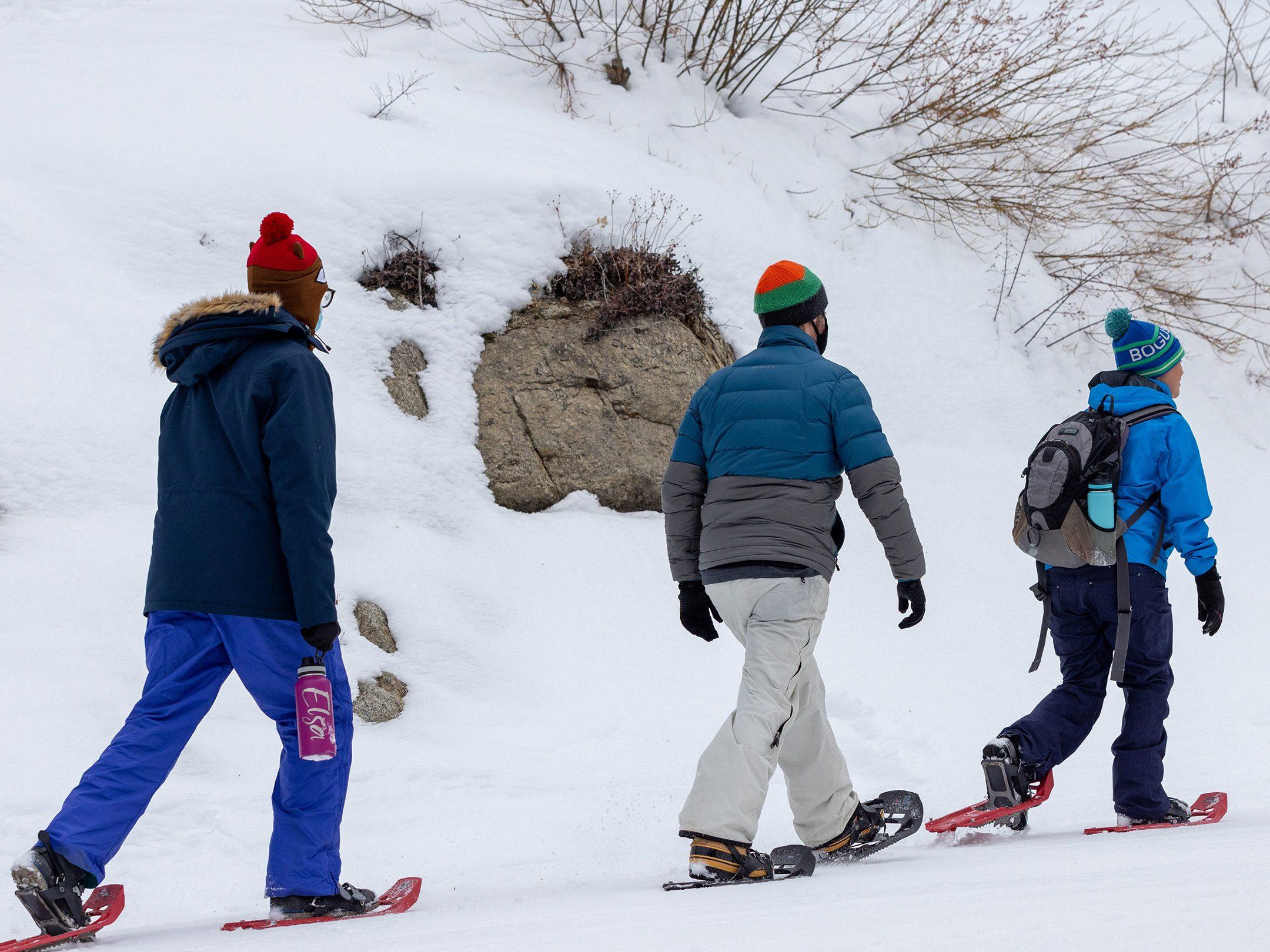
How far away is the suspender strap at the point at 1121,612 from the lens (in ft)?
11.5

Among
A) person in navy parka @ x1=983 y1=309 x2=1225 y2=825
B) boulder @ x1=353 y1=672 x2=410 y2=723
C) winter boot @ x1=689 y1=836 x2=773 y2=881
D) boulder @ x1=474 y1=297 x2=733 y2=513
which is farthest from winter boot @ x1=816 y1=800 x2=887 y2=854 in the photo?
boulder @ x1=474 y1=297 x2=733 y2=513

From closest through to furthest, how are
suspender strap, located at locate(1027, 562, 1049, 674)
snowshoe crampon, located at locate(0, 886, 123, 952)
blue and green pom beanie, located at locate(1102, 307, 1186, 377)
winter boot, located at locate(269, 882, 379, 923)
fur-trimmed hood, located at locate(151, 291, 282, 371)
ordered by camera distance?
snowshoe crampon, located at locate(0, 886, 123, 952) → winter boot, located at locate(269, 882, 379, 923) → fur-trimmed hood, located at locate(151, 291, 282, 371) → blue and green pom beanie, located at locate(1102, 307, 1186, 377) → suspender strap, located at locate(1027, 562, 1049, 674)

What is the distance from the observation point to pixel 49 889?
2428 mm

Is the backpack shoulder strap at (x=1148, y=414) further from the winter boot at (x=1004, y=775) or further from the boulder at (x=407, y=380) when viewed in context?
the boulder at (x=407, y=380)

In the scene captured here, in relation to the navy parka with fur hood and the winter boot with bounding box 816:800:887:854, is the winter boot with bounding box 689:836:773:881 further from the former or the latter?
the navy parka with fur hood

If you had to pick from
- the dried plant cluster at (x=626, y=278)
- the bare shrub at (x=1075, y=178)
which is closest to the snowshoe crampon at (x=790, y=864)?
the dried plant cluster at (x=626, y=278)

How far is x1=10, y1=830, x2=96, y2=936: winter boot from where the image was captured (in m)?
2.41

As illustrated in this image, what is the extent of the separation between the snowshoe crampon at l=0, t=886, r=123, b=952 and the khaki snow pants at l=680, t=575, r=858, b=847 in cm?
146

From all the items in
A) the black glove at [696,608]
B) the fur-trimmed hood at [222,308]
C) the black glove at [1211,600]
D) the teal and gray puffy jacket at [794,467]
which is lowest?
the black glove at [696,608]

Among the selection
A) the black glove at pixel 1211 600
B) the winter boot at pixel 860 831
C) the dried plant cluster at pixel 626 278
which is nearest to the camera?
the winter boot at pixel 860 831

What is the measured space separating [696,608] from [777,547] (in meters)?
0.40

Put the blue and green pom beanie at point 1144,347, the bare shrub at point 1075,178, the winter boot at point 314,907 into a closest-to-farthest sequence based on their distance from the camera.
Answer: the winter boot at point 314,907 < the blue and green pom beanie at point 1144,347 < the bare shrub at point 1075,178

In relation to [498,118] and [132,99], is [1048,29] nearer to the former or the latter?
[498,118]

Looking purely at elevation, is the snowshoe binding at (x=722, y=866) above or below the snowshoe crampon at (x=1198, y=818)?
below
